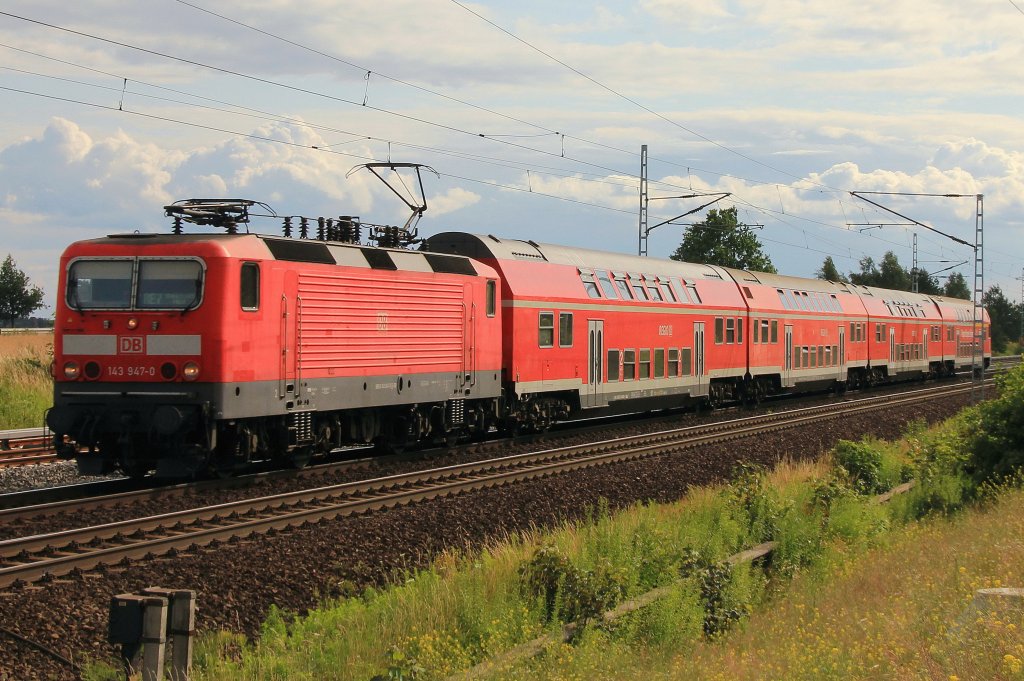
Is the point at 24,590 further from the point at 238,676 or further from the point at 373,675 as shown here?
the point at 373,675

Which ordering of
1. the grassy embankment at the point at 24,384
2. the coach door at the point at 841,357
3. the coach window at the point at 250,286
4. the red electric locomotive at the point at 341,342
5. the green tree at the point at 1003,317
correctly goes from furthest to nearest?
the green tree at the point at 1003,317
the coach door at the point at 841,357
the grassy embankment at the point at 24,384
the coach window at the point at 250,286
the red electric locomotive at the point at 341,342

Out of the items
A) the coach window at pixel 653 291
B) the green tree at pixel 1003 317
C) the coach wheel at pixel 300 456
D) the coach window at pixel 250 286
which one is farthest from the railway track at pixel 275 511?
the green tree at pixel 1003 317

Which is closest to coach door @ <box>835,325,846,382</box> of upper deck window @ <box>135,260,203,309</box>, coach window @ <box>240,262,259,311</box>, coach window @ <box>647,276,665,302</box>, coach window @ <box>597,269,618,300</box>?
coach window @ <box>647,276,665,302</box>

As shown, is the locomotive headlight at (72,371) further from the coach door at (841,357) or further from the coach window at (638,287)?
the coach door at (841,357)

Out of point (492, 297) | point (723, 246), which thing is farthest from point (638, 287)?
point (723, 246)

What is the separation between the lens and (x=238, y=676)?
7.99 meters

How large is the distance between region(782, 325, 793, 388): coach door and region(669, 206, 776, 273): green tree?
48.1 metres

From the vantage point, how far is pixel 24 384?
27.9 m

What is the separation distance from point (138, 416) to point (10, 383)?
14319mm

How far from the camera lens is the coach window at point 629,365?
2650 cm

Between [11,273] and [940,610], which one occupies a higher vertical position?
[11,273]

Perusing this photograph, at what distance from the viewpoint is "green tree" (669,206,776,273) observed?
276ft

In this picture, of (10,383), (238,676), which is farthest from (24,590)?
(10,383)

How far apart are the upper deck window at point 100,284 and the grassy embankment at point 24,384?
9696 mm
